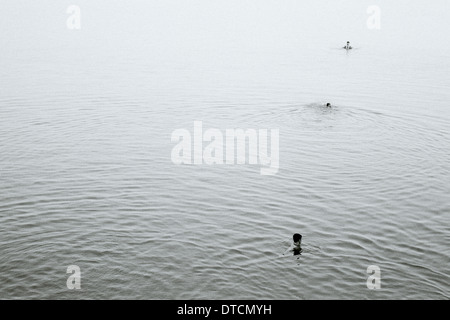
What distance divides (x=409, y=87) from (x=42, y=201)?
1599 inches

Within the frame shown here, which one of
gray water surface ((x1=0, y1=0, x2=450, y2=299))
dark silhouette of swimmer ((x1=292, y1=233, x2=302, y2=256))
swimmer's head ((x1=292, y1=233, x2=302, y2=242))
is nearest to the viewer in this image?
gray water surface ((x1=0, y1=0, x2=450, y2=299))

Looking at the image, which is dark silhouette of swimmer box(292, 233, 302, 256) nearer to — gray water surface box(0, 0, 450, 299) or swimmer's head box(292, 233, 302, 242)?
swimmer's head box(292, 233, 302, 242)

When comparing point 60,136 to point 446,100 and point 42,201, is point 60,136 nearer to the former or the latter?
point 42,201

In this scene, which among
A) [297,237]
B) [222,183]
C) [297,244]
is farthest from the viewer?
[222,183]

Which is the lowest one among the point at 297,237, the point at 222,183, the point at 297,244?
the point at 297,244

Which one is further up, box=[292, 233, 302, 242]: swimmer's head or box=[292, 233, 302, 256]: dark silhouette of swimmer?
box=[292, 233, 302, 242]: swimmer's head

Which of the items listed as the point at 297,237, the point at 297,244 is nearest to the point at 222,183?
the point at 297,244

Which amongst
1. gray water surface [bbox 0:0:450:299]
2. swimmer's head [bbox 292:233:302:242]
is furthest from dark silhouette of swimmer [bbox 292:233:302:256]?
gray water surface [bbox 0:0:450:299]

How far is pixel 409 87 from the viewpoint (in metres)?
53.4

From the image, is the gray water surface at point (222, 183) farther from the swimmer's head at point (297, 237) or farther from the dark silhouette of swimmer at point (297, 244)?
the swimmer's head at point (297, 237)

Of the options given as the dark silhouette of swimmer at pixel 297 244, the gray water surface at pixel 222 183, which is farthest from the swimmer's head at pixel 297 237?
the gray water surface at pixel 222 183

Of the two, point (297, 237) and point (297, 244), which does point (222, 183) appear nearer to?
point (297, 244)

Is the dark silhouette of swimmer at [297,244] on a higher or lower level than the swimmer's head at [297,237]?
lower
